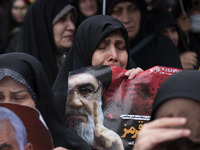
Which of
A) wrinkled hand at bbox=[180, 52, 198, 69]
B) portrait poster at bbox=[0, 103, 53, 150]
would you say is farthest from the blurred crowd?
portrait poster at bbox=[0, 103, 53, 150]

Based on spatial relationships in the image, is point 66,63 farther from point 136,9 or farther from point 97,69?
point 136,9

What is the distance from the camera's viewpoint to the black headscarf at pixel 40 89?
2199 millimetres

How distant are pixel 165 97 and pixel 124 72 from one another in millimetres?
997

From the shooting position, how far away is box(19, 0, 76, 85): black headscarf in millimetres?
3926

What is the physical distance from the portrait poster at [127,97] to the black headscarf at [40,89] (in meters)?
0.23

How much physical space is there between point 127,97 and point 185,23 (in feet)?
9.92

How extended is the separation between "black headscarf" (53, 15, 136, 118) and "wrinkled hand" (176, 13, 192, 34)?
2266mm

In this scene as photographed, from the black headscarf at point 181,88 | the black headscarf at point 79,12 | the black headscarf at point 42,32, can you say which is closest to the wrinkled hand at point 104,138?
the black headscarf at point 181,88

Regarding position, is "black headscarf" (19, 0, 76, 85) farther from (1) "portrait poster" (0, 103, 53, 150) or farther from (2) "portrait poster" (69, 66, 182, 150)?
(1) "portrait poster" (0, 103, 53, 150)

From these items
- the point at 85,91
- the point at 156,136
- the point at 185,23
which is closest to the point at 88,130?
the point at 85,91

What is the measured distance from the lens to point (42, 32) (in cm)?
404

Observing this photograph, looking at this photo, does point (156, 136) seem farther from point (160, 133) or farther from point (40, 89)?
point (40, 89)

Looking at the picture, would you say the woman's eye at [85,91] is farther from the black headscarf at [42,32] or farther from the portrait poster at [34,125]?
the black headscarf at [42,32]

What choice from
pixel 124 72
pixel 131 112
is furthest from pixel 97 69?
pixel 131 112
